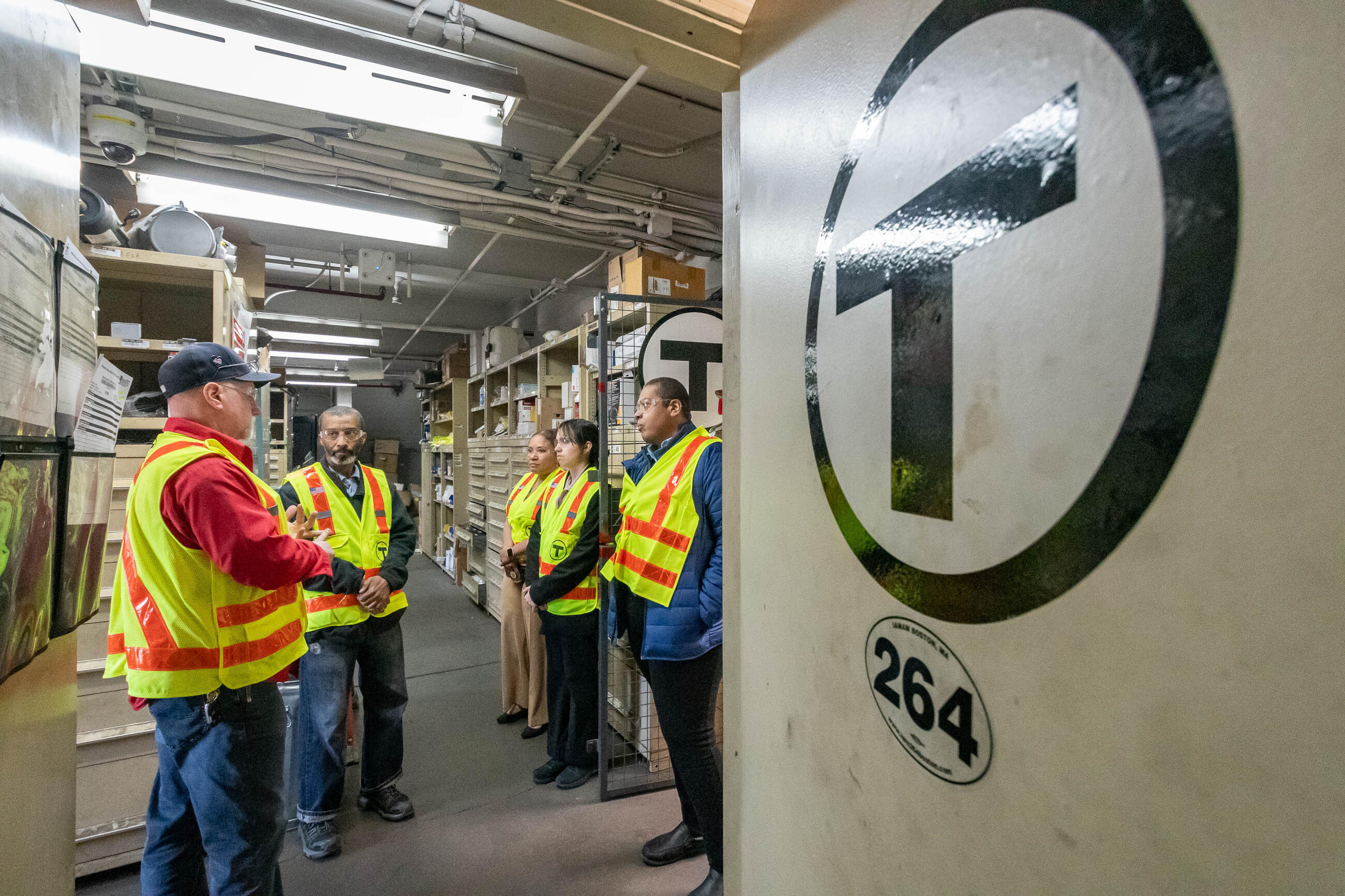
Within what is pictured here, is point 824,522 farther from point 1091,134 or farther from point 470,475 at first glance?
point 470,475

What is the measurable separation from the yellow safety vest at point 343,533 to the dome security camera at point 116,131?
1.44 meters

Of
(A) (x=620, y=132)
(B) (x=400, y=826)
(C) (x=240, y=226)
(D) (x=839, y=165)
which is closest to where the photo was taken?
(D) (x=839, y=165)

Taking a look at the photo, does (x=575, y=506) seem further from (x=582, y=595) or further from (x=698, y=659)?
(x=698, y=659)

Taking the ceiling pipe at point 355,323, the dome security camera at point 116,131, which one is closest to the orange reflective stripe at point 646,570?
the dome security camera at point 116,131

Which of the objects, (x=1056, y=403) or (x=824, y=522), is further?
(x=824, y=522)

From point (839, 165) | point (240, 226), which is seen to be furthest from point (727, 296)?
point (240, 226)

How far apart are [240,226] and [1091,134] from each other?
171 inches

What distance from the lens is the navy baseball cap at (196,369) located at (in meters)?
1.70

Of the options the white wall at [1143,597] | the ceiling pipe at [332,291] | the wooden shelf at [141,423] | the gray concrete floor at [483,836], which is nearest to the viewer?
the white wall at [1143,597]

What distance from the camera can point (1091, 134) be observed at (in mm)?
411

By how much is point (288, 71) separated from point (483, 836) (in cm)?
294

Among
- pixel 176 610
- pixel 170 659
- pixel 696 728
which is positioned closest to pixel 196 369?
pixel 176 610

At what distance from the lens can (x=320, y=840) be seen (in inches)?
93.5

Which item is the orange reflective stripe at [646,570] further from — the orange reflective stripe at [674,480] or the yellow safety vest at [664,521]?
the orange reflective stripe at [674,480]
